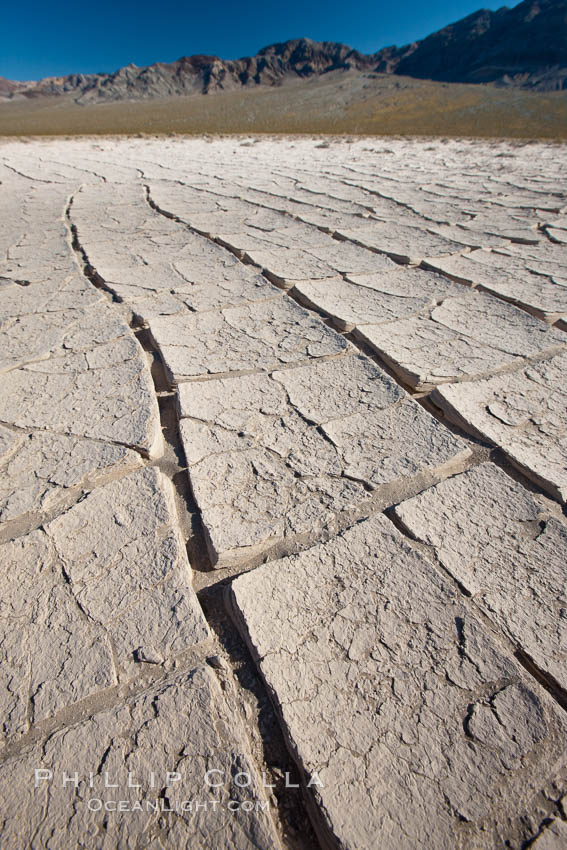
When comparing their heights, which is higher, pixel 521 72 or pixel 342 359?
pixel 521 72

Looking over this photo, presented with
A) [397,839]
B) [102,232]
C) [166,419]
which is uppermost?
[102,232]

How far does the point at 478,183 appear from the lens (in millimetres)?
4156

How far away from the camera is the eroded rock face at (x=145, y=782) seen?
1.85 ft

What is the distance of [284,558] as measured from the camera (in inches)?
34.9

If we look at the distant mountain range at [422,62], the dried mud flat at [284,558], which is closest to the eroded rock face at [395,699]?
the dried mud flat at [284,558]

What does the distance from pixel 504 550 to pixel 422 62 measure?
63486mm

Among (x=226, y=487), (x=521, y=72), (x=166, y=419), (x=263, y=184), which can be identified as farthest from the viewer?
(x=521, y=72)

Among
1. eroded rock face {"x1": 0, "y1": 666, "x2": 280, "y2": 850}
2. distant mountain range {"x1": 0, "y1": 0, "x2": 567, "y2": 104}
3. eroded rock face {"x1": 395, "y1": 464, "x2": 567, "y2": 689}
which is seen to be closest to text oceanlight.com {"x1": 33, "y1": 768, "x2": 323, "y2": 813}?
eroded rock face {"x1": 0, "y1": 666, "x2": 280, "y2": 850}

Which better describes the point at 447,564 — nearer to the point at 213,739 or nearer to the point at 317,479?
the point at 317,479

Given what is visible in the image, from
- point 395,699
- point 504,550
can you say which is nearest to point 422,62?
point 504,550

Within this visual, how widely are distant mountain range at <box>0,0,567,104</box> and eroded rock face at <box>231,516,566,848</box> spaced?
38.2m

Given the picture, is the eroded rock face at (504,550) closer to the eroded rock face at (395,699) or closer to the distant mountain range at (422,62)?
the eroded rock face at (395,699)

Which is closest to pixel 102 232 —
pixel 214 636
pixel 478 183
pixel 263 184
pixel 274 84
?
pixel 263 184

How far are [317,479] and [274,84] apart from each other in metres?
72.3
